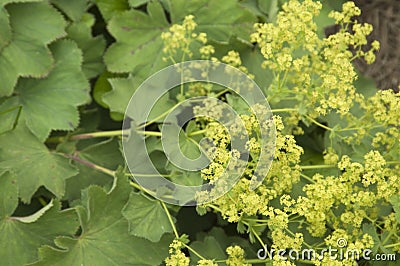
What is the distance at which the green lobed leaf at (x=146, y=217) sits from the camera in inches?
70.0

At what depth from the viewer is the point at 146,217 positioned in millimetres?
1806

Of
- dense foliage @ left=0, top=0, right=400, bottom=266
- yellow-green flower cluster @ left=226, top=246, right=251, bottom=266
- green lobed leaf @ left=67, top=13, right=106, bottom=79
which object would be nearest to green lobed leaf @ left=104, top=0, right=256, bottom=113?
dense foliage @ left=0, top=0, right=400, bottom=266

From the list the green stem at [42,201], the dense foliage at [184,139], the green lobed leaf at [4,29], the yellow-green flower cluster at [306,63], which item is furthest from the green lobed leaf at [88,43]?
the yellow-green flower cluster at [306,63]

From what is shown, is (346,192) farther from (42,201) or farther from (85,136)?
(42,201)

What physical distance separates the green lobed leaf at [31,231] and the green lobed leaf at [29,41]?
0.48 m

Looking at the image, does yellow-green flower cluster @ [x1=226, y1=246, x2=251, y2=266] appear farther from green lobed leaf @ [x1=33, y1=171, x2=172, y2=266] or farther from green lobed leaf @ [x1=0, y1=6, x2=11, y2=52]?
green lobed leaf @ [x1=0, y1=6, x2=11, y2=52]

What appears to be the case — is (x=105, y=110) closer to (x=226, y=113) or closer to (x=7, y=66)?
(x=7, y=66)

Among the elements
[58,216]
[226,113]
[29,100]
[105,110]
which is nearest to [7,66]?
[29,100]

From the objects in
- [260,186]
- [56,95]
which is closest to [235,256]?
[260,186]

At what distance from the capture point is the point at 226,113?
5.84 feet

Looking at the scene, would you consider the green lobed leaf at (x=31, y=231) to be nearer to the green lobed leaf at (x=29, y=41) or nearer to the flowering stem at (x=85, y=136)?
the flowering stem at (x=85, y=136)

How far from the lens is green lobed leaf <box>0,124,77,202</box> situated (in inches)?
78.6

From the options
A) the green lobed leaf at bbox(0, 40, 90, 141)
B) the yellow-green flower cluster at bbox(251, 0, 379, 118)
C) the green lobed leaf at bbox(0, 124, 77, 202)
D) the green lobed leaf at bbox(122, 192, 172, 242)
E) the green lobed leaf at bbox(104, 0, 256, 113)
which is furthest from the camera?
the green lobed leaf at bbox(104, 0, 256, 113)

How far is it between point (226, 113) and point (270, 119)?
0.26m
